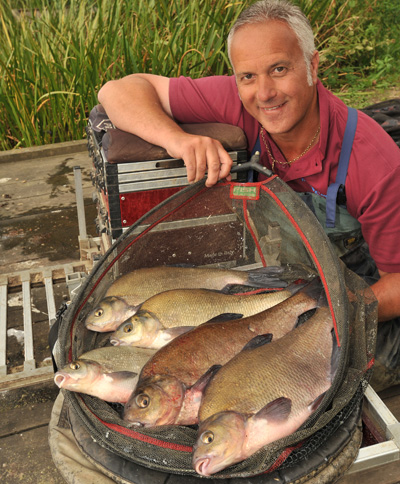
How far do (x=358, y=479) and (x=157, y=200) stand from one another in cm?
129

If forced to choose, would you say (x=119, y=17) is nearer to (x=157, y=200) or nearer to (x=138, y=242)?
(x=157, y=200)

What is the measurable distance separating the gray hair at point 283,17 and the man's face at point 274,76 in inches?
0.7

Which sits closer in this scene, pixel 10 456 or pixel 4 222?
pixel 10 456

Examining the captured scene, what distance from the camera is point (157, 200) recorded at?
91.1 inches

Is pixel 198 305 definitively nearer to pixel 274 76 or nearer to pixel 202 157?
pixel 202 157

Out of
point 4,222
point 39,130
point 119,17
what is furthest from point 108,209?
point 119,17

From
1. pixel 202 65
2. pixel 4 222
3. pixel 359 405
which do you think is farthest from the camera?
pixel 202 65

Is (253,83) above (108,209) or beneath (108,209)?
above

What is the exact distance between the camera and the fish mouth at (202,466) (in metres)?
1.25

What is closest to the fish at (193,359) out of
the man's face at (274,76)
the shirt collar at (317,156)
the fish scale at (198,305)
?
the fish scale at (198,305)

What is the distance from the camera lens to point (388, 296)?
2041 mm

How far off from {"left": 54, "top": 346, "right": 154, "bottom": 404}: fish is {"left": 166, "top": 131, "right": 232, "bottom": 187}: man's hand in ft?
2.35

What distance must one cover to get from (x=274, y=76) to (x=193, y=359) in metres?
1.22

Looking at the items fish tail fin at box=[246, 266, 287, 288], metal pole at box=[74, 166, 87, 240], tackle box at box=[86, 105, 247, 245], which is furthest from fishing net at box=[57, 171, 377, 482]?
metal pole at box=[74, 166, 87, 240]
